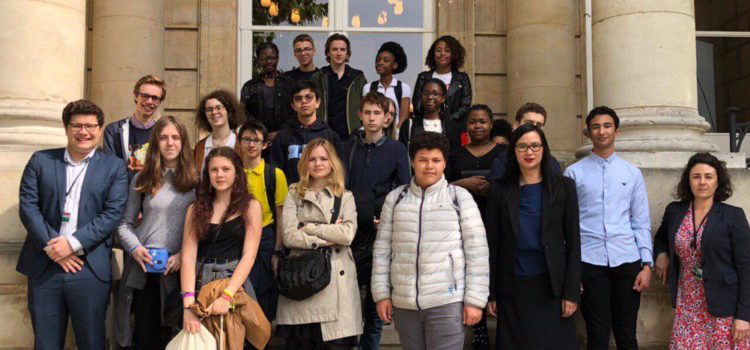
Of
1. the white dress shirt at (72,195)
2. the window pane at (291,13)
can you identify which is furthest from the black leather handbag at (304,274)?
the window pane at (291,13)

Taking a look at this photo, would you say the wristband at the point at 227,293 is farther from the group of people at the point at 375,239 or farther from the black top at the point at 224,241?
the black top at the point at 224,241

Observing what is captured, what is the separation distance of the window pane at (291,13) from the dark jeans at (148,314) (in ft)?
19.3

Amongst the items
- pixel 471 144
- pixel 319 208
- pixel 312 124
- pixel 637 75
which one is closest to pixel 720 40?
pixel 637 75

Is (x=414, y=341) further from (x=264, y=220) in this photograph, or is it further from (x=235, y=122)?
(x=235, y=122)

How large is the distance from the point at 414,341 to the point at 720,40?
7573mm

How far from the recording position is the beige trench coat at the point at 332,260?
17.3ft

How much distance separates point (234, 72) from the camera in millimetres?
10273

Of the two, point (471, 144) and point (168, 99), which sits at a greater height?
point (168, 99)

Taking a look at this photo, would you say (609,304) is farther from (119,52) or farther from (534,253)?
(119,52)

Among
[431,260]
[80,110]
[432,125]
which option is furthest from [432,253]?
[80,110]

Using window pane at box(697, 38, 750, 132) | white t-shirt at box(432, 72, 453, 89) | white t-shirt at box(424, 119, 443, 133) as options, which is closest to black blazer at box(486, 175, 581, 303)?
white t-shirt at box(424, 119, 443, 133)

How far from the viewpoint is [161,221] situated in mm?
5395

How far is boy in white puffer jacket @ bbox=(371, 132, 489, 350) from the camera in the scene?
4965mm

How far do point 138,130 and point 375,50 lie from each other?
5.10 meters
